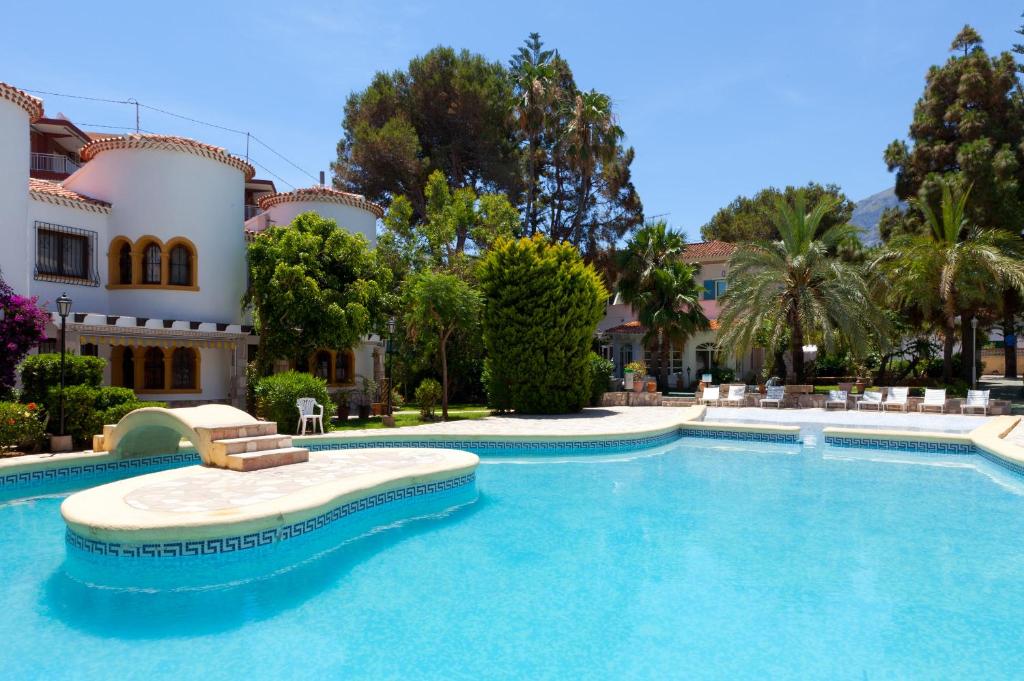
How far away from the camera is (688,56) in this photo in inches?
864

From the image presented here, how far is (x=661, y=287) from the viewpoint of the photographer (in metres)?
31.2

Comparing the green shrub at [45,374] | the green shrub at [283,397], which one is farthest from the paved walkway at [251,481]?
the green shrub at [45,374]

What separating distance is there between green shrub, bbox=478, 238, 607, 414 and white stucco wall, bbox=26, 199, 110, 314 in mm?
11469

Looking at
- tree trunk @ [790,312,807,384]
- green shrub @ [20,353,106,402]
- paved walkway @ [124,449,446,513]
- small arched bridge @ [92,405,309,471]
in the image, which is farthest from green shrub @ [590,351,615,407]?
green shrub @ [20,353,106,402]

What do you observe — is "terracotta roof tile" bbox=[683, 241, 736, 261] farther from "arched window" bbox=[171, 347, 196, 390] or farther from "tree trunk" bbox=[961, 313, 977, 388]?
"arched window" bbox=[171, 347, 196, 390]

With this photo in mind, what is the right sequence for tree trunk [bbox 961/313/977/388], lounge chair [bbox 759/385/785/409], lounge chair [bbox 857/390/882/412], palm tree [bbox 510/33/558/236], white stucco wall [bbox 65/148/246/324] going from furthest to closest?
palm tree [bbox 510/33/558/236], tree trunk [bbox 961/313/977/388], lounge chair [bbox 759/385/785/409], lounge chair [bbox 857/390/882/412], white stucco wall [bbox 65/148/246/324]

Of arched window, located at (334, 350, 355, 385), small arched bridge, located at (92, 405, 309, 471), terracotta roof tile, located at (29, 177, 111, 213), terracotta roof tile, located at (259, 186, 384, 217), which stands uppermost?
terracotta roof tile, located at (259, 186, 384, 217)

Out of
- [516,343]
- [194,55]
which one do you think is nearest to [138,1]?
[194,55]

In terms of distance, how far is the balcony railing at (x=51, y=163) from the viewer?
106 ft

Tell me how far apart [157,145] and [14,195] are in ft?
15.0

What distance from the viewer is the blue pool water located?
5.29 m

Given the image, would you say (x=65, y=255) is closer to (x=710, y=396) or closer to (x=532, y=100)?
(x=710, y=396)

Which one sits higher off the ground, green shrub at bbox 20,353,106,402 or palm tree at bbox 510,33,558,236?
palm tree at bbox 510,33,558,236

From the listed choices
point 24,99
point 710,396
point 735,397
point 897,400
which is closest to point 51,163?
point 24,99
